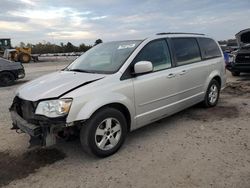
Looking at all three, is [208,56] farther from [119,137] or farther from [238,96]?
[119,137]

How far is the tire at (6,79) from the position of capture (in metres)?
13.1

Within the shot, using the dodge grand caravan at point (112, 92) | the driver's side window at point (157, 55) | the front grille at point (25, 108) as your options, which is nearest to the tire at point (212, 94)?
the dodge grand caravan at point (112, 92)

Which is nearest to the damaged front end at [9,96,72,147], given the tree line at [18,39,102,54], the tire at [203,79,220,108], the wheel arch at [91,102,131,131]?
the wheel arch at [91,102,131,131]

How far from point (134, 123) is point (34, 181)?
1744 millimetres

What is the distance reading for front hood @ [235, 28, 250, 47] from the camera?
12865mm

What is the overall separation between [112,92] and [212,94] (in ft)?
11.0

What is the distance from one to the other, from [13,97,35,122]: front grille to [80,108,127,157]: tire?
74 centimetres

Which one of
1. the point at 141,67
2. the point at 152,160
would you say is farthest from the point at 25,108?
the point at 152,160

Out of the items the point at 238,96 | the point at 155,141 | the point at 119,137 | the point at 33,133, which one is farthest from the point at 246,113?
the point at 33,133

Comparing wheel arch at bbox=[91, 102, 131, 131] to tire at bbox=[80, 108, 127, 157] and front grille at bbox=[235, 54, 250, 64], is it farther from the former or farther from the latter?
front grille at bbox=[235, 54, 250, 64]

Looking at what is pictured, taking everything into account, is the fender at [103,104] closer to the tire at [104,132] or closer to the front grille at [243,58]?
the tire at [104,132]

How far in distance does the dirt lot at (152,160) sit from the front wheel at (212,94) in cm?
94

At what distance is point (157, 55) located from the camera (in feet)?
16.9

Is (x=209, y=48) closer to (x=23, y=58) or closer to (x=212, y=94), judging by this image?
(x=212, y=94)
